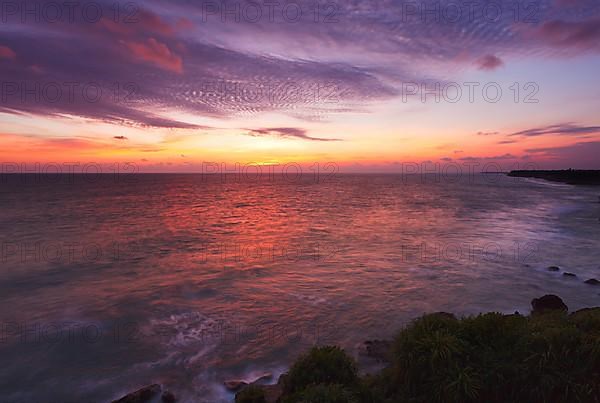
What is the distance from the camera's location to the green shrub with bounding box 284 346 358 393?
8.07m

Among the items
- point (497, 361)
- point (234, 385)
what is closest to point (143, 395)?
point (234, 385)

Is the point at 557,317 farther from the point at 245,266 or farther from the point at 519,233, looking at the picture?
the point at 519,233

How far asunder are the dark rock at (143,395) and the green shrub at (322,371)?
4796mm

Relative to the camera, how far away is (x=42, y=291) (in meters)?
21.1

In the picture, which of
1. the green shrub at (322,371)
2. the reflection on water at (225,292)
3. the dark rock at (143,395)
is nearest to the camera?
the green shrub at (322,371)

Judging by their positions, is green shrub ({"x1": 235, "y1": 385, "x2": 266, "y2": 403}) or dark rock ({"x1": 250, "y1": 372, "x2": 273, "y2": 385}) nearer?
green shrub ({"x1": 235, "y1": 385, "x2": 266, "y2": 403})

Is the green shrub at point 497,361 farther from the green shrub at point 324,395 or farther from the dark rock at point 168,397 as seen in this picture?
the dark rock at point 168,397

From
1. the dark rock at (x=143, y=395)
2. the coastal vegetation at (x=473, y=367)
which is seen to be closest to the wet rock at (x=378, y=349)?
the coastal vegetation at (x=473, y=367)

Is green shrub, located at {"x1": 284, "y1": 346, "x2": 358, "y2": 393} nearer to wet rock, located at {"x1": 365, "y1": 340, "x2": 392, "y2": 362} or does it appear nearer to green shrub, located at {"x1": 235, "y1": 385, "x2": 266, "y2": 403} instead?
green shrub, located at {"x1": 235, "y1": 385, "x2": 266, "y2": 403}

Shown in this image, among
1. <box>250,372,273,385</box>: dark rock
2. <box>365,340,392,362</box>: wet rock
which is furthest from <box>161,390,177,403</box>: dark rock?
<box>365,340,392,362</box>: wet rock

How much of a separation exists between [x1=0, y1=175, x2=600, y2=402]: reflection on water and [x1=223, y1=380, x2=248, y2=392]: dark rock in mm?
338

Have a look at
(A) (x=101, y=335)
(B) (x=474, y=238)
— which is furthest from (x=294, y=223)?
(A) (x=101, y=335)

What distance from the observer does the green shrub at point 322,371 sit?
8.07 meters

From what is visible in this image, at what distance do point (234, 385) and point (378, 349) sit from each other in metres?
5.24
